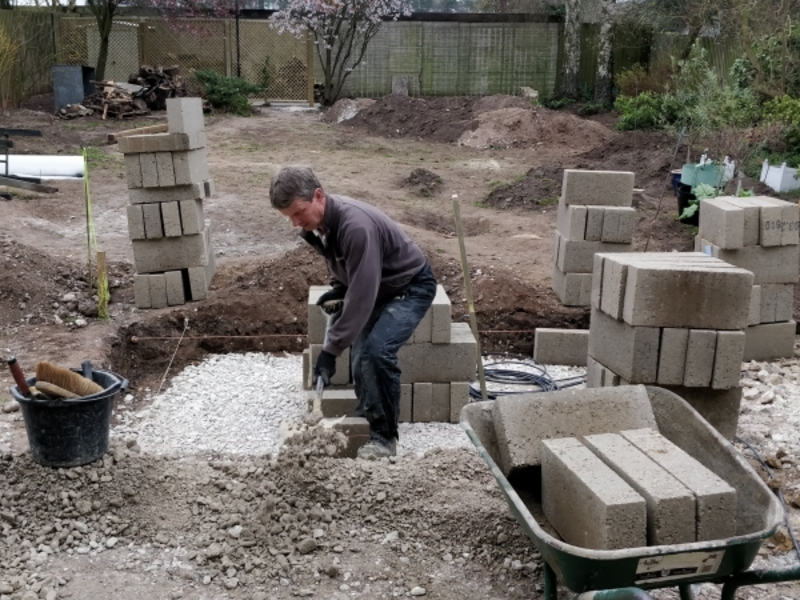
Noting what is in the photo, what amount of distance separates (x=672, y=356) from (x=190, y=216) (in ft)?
15.2

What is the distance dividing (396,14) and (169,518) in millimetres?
22308

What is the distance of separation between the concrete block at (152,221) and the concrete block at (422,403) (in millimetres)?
3132

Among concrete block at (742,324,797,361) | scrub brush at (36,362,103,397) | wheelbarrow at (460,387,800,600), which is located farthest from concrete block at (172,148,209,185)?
concrete block at (742,324,797,361)

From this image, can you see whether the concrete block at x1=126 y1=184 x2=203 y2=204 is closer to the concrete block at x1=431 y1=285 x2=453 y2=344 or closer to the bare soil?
the bare soil

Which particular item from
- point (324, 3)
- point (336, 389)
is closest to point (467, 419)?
point (336, 389)

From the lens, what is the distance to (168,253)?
7.86m

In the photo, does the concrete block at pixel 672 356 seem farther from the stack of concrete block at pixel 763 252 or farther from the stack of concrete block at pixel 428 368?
the stack of concrete block at pixel 763 252

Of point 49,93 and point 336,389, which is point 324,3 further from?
point 336,389

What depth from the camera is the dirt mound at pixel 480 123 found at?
63.1 feet

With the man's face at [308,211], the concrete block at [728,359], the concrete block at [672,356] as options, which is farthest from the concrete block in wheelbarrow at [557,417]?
the man's face at [308,211]

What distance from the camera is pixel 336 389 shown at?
241 inches

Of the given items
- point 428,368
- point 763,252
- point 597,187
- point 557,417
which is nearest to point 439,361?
point 428,368

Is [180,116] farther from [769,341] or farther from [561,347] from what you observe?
[769,341]

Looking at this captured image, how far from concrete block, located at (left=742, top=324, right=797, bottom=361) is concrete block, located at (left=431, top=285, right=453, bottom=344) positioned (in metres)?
2.96
